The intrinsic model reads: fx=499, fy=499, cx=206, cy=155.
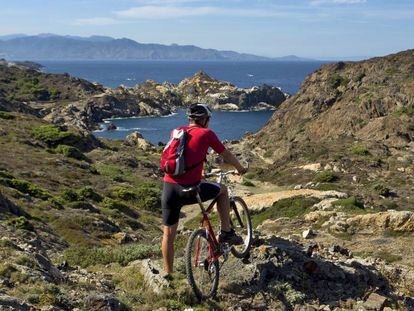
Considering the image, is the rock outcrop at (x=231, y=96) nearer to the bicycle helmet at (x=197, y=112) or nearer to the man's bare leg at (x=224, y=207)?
the man's bare leg at (x=224, y=207)

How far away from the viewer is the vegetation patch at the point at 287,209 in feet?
90.0

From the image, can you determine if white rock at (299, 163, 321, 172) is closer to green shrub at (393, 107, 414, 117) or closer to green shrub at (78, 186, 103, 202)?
green shrub at (393, 107, 414, 117)

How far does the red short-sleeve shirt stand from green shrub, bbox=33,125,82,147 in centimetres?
4914

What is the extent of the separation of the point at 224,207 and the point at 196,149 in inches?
49.8

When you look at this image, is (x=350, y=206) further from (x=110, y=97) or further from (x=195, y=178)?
(x=110, y=97)

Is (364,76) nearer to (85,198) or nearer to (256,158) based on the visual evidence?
(256,158)

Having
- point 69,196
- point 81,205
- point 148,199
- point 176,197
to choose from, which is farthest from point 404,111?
point 176,197

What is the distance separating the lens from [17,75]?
16962 cm

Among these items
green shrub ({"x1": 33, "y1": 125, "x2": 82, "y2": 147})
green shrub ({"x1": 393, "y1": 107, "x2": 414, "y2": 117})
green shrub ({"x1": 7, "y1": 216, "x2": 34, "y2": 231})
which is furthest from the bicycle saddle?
green shrub ({"x1": 393, "y1": 107, "x2": 414, "y2": 117})

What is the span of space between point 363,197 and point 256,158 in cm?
4181

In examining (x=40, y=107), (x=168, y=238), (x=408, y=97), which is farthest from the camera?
(x=40, y=107)

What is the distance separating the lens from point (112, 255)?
35.9ft

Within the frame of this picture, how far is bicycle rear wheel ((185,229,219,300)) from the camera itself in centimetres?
790

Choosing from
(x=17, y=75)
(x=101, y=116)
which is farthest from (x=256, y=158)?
(x=17, y=75)
